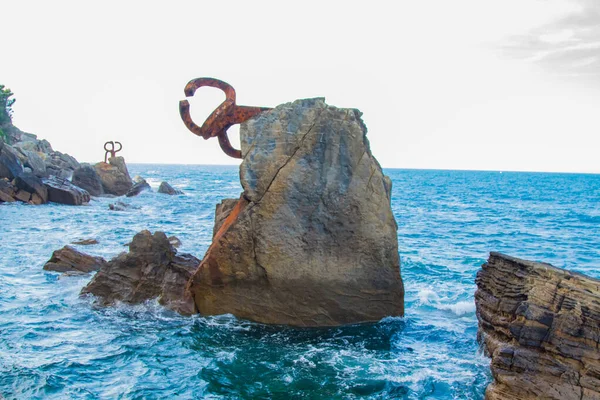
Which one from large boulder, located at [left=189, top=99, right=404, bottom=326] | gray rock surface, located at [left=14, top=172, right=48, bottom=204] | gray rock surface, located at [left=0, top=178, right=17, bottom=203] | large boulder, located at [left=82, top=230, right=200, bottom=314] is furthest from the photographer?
gray rock surface, located at [left=14, top=172, right=48, bottom=204]

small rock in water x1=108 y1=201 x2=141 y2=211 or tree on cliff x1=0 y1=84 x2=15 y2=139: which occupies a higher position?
tree on cliff x1=0 y1=84 x2=15 y2=139

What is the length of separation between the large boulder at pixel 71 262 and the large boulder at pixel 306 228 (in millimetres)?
4760

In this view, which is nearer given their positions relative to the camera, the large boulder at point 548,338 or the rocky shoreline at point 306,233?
the large boulder at point 548,338

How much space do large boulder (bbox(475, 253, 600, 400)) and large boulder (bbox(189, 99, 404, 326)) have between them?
8.78ft

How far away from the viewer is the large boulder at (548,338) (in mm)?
5141

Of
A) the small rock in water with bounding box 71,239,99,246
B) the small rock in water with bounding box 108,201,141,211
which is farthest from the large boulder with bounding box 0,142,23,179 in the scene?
the small rock in water with bounding box 71,239,99,246

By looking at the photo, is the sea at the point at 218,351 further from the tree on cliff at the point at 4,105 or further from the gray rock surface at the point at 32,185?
the tree on cliff at the point at 4,105

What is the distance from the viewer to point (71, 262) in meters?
12.1

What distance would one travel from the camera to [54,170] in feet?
137

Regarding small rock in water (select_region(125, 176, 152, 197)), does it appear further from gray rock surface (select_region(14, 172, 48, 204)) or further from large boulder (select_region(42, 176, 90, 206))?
gray rock surface (select_region(14, 172, 48, 204))

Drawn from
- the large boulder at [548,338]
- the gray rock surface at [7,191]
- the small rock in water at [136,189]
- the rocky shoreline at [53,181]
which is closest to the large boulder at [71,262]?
the large boulder at [548,338]

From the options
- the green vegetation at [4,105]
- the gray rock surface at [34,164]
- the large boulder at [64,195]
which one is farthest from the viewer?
the green vegetation at [4,105]

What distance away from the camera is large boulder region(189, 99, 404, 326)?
815 cm

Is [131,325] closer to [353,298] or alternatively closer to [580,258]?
[353,298]
